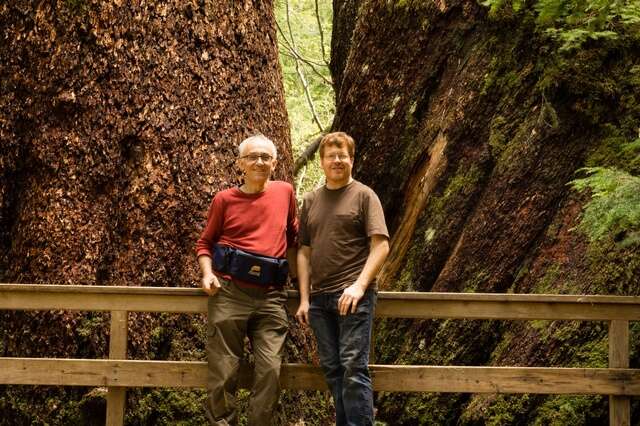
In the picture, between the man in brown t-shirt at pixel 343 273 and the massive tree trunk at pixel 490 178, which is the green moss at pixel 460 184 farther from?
the man in brown t-shirt at pixel 343 273

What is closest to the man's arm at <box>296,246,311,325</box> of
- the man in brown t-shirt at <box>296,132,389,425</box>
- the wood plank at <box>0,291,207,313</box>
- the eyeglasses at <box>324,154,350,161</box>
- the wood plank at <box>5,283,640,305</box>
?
the man in brown t-shirt at <box>296,132,389,425</box>

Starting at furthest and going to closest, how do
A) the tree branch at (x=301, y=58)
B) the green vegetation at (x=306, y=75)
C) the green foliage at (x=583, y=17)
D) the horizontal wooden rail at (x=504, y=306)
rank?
the green vegetation at (x=306, y=75) → the tree branch at (x=301, y=58) → the green foliage at (x=583, y=17) → the horizontal wooden rail at (x=504, y=306)

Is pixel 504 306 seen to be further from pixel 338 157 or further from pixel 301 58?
pixel 301 58

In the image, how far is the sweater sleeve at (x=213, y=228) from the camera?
5.20 m

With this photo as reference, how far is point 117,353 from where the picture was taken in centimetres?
539

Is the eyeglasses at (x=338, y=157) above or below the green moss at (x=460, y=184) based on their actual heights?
above

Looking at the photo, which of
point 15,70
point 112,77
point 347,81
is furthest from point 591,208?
point 347,81

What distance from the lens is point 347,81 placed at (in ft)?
36.3

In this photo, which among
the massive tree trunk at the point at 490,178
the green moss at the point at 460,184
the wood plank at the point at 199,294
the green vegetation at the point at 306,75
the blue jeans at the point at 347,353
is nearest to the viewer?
the blue jeans at the point at 347,353

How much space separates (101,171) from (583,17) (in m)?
4.29

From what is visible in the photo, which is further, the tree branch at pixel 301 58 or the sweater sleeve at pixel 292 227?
Result: the tree branch at pixel 301 58

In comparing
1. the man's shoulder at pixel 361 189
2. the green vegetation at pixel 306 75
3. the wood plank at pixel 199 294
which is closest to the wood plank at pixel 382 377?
the wood plank at pixel 199 294

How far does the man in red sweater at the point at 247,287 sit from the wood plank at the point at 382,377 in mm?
392

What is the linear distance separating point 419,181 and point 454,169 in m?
0.58
